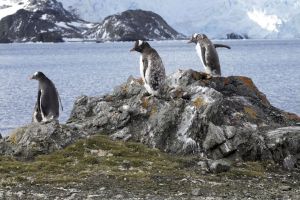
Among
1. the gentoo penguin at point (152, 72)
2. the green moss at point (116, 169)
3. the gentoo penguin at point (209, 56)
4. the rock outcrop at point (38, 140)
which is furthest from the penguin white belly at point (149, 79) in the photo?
the gentoo penguin at point (209, 56)

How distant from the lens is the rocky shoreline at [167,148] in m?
14.2

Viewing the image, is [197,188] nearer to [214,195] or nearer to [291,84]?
[214,195]

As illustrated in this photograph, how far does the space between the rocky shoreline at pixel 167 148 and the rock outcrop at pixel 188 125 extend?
0.03m

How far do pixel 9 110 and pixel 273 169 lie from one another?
33750 millimetres

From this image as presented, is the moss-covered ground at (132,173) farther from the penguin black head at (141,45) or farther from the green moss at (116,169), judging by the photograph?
the penguin black head at (141,45)

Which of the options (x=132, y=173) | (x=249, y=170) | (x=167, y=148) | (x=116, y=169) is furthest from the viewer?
(x=167, y=148)

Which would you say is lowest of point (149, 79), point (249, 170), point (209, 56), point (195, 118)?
point (249, 170)

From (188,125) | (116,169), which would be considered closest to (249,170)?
(188,125)

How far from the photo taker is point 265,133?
18219 millimetres

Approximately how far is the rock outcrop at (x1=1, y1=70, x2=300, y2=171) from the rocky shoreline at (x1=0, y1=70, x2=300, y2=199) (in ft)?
0.10

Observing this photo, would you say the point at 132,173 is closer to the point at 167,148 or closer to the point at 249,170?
the point at 167,148

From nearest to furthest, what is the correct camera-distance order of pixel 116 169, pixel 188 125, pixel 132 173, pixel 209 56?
1. pixel 132 173
2. pixel 116 169
3. pixel 188 125
4. pixel 209 56

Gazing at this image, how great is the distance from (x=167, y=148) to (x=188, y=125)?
37.4 inches

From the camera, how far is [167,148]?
17.6m
